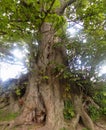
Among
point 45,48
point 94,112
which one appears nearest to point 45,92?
point 45,48

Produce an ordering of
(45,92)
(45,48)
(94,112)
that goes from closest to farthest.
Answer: (45,92), (94,112), (45,48)

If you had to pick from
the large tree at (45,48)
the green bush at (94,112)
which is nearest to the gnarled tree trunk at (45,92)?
the large tree at (45,48)

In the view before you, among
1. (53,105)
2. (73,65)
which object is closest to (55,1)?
(73,65)

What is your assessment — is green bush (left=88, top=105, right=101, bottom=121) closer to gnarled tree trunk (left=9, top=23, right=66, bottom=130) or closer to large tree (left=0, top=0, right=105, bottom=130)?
large tree (left=0, top=0, right=105, bottom=130)

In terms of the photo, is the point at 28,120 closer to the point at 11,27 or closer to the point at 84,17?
the point at 11,27

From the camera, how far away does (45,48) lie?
8078 mm

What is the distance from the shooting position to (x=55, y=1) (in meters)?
5.91

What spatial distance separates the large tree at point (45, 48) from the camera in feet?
19.8

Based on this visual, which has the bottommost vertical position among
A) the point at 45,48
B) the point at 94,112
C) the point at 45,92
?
the point at 94,112

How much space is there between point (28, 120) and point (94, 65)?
8.52 ft

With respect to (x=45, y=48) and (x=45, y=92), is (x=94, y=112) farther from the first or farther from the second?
(x=45, y=48)

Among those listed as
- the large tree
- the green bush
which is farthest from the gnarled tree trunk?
the green bush

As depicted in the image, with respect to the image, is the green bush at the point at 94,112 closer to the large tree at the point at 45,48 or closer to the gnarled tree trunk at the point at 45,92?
the large tree at the point at 45,48

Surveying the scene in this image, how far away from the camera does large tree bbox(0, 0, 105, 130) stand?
6.05m
